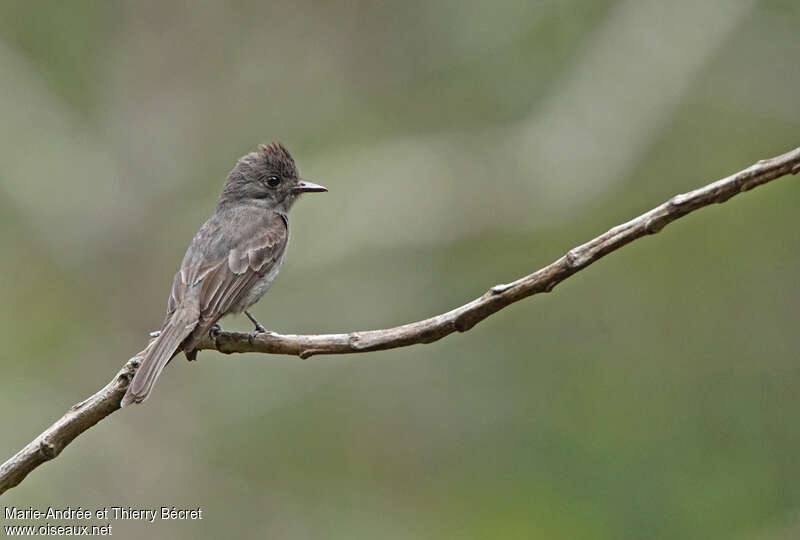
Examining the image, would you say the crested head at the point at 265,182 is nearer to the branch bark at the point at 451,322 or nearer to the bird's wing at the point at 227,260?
the bird's wing at the point at 227,260

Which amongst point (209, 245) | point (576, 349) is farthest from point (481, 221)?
point (209, 245)

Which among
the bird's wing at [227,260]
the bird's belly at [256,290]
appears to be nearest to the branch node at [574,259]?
the bird's wing at [227,260]

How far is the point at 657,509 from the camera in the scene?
30.2 ft

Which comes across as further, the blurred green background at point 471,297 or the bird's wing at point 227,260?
the blurred green background at point 471,297

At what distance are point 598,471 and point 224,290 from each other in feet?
16.8

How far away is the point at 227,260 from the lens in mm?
5719

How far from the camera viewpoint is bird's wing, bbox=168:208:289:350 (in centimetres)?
522

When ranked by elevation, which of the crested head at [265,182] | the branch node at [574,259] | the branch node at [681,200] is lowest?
the branch node at [681,200]

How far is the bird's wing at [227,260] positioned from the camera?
17.1 feet

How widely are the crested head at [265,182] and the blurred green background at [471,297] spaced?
339 centimetres

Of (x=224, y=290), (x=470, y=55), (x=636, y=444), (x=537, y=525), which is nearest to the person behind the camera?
(x=224, y=290)

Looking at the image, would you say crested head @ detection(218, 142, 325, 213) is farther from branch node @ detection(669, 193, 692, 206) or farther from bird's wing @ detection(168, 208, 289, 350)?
branch node @ detection(669, 193, 692, 206)

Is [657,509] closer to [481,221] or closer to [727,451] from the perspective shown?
[727,451]

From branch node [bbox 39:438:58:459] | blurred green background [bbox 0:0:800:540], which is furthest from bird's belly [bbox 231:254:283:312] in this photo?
blurred green background [bbox 0:0:800:540]
